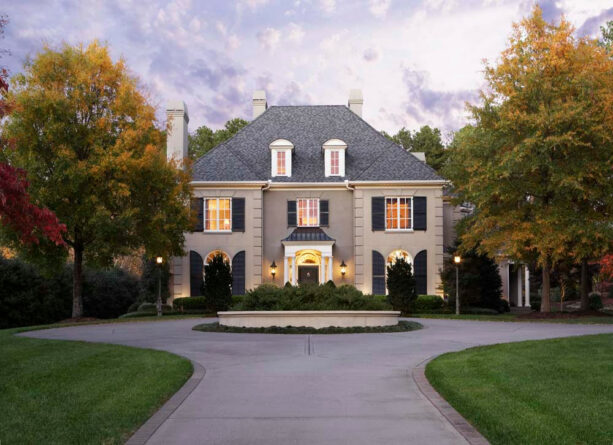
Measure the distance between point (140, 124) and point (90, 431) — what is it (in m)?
20.5

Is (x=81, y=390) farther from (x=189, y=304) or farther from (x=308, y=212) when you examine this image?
(x=308, y=212)

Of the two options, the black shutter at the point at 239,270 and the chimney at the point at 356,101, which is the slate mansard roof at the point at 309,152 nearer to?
the chimney at the point at 356,101

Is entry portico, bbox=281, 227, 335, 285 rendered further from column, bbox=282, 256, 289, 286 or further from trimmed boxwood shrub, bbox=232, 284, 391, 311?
trimmed boxwood shrub, bbox=232, 284, 391, 311

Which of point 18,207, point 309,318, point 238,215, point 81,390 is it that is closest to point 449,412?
point 81,390

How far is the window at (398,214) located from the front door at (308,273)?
14.8 feet

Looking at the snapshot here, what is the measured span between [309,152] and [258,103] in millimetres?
5945

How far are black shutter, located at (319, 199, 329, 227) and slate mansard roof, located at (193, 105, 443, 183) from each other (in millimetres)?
1226

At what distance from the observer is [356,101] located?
129 feet

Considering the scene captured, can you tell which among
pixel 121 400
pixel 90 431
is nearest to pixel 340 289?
pixel 121 400

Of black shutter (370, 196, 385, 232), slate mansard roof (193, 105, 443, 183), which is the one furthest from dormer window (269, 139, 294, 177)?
black shutter (370, 196, 385, 232)

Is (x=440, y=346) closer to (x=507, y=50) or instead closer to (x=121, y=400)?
(x=121, y=400)

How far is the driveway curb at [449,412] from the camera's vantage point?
641 centimetres

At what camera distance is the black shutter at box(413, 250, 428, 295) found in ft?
110

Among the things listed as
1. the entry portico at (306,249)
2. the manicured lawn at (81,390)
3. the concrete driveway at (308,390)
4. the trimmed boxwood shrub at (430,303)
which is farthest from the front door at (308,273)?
the manicured lawn at (81,390)
